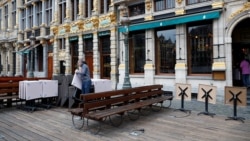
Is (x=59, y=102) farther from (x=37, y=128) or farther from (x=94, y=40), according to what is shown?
(x=94, y=40)

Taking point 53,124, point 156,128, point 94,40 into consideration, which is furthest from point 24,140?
point 94,40

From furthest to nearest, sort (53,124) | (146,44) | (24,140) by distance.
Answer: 1. (146,44)
2. (53,124)
3. (24,140)

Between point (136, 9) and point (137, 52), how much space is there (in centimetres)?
290

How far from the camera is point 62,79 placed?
10.2 metres

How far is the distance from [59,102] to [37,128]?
3.60 meters

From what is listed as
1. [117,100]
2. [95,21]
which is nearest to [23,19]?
[95,21]

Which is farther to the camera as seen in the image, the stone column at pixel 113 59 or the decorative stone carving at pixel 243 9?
the stone column at pixel 113 59

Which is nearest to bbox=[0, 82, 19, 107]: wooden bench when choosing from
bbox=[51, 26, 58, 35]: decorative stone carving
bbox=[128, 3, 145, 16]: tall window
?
bbox=[128, 3, 145, 16]: tall window

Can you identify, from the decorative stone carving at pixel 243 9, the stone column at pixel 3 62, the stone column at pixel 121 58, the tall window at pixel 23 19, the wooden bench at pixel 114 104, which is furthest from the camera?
the stone column at pixel 3 62

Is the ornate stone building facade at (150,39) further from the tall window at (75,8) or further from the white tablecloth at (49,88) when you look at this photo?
the white tablecloth at (49,88)

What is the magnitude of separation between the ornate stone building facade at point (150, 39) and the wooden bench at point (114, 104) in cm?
307

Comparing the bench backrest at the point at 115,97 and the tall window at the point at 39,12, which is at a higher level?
the tall window at the point at 39,12

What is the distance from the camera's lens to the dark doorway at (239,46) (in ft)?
45.2

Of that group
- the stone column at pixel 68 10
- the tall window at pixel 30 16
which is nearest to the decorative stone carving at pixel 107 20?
the stone column at pixel 68 10
